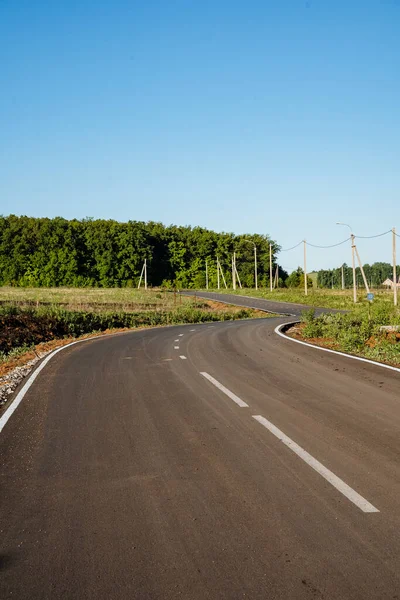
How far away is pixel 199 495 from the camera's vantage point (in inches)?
197

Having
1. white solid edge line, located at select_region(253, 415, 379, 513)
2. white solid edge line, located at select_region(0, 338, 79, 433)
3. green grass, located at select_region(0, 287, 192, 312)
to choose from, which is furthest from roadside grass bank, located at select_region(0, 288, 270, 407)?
green grass, located at select_region(0, 287, 192, 312)

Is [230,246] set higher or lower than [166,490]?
higher

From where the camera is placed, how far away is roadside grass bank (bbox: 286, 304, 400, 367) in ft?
51.4

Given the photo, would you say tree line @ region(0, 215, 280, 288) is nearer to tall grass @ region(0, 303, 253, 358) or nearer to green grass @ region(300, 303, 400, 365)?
tall grass @ region(0, 303, 253, 358)

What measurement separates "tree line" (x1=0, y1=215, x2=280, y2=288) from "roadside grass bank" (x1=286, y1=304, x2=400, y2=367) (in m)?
84.7

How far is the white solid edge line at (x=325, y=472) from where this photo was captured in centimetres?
474

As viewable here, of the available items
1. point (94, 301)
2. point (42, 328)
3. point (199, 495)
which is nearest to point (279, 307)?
point (94, 301)

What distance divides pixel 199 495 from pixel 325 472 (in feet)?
4.52

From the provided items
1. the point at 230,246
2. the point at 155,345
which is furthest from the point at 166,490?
the point at 230,246

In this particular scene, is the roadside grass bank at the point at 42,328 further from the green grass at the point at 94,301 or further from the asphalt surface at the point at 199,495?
the green grass at the point at 94,301

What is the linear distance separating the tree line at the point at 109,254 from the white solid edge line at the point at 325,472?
330 feet

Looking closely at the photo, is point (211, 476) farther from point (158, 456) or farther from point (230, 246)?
point (230, 246)

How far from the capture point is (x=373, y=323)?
20.8m

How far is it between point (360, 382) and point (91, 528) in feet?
25.5
